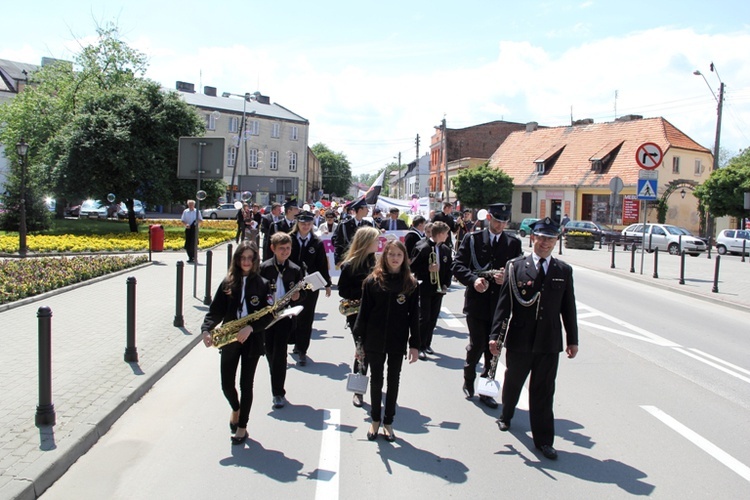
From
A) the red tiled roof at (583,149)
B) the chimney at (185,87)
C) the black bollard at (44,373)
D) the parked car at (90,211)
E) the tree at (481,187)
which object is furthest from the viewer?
the chimney at (185,87)

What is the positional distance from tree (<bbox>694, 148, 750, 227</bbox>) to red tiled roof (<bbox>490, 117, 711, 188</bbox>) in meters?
9.52

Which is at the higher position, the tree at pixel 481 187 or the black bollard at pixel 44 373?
the tree at pixel 481 187

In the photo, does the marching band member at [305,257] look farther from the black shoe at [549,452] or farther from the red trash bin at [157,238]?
the red trash bin at [157,238]

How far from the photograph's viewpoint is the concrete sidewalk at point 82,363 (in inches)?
181

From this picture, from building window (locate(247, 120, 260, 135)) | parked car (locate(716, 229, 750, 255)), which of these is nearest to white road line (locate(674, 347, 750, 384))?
parked car (locate(716, 229, 750, 255))

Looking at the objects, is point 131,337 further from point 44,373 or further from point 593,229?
point 593,229

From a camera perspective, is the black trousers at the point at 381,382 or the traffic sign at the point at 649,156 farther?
the traffic sign at the point at 649,156

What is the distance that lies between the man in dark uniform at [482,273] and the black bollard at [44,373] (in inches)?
143

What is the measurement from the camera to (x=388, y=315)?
5.26 m

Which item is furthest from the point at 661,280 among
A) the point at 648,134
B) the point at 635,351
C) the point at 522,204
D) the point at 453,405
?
the point at 522,204

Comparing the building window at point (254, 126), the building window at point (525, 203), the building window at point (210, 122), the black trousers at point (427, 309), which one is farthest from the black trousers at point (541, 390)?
the building window at point (254, 126)

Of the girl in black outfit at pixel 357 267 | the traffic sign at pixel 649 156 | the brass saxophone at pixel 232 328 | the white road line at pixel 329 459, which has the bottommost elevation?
the white road line at pixel 329 459

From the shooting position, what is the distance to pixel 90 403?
18.8 ft

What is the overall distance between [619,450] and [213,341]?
329 centimetres
